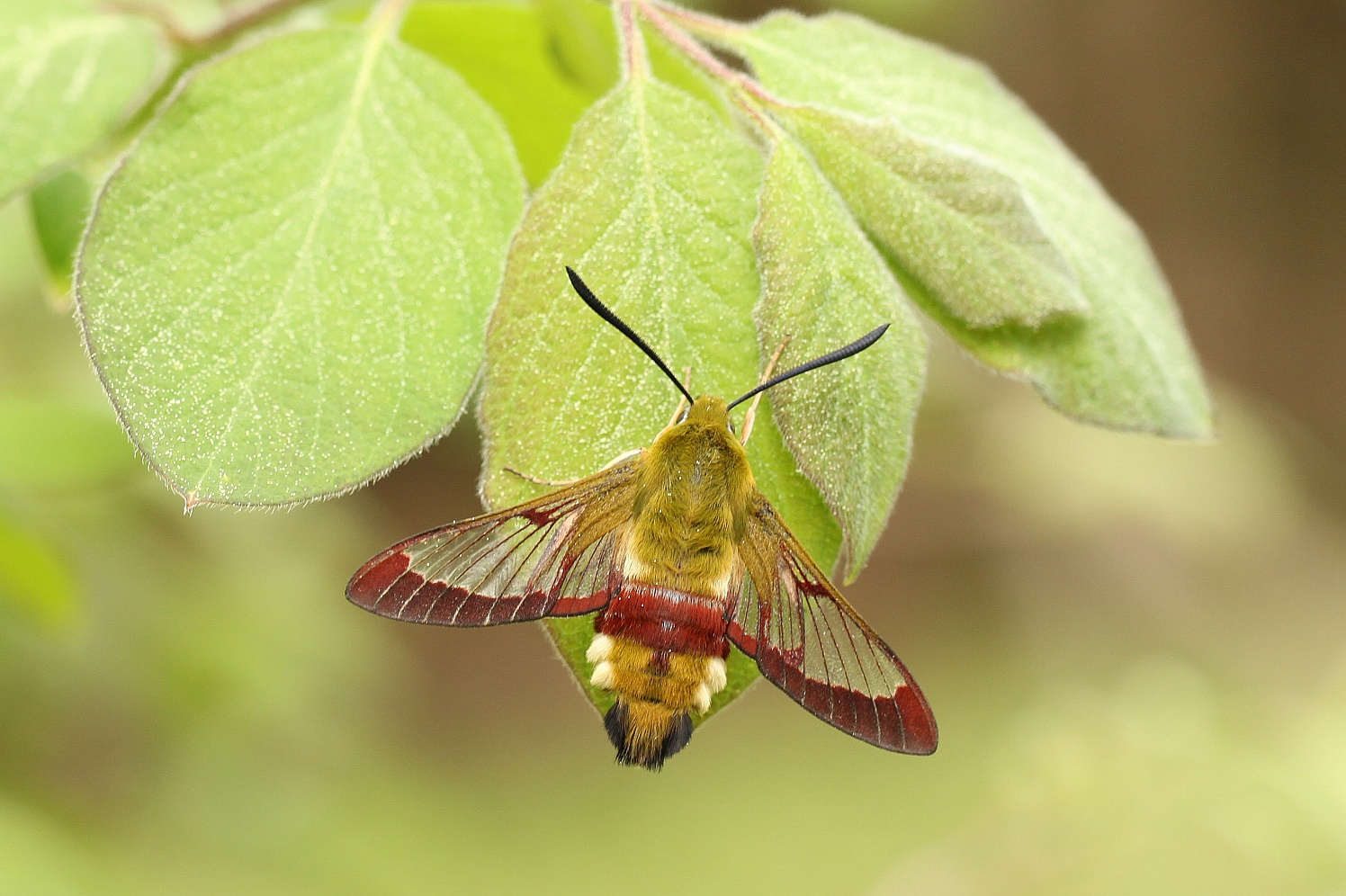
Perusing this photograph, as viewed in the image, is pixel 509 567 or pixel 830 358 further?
pixel 509 567

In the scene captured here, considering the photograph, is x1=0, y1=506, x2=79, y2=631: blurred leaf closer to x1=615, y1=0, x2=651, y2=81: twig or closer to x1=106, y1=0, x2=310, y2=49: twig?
x1=106, y1=0, x2=310, y2=49: twig

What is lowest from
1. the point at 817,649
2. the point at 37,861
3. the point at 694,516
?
the point at 37,861

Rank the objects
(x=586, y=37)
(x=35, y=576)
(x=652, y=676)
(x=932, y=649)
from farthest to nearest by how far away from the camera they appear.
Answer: (x=932, y=649), (x=35, y=576), (x=586, y=37), (x=652, y=676)

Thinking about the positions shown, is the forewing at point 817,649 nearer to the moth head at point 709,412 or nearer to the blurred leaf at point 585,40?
the moth head at point 709,412

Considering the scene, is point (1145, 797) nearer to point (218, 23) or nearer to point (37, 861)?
point (37, 861)

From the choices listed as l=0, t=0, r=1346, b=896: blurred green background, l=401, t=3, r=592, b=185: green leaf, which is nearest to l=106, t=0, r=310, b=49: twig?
l=401, t=3, r=592, b=185: green leaf

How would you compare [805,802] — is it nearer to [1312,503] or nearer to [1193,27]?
[1312,503]

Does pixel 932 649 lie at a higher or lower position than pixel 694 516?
lower

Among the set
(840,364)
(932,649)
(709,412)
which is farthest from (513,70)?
(932,649)
